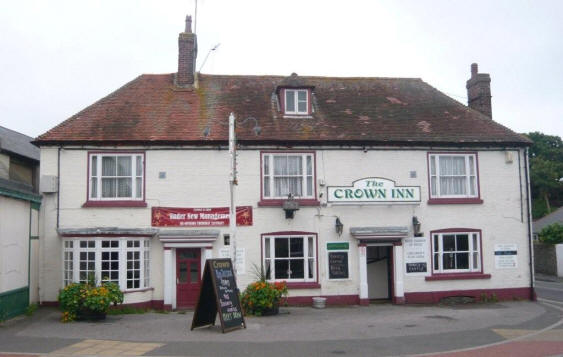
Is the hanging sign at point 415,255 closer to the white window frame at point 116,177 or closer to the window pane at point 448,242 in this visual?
the window pane at point 448,242

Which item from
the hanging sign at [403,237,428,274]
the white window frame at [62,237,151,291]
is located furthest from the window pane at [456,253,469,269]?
the white window frame at [62,237,151,291]

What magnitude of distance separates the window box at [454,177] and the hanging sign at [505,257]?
191cm

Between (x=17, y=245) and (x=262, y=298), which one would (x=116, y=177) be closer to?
(x=17, y=245)

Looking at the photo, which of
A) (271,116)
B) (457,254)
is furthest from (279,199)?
(457,254)

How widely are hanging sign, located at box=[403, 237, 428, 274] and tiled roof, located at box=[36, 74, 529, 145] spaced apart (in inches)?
142

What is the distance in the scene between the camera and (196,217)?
61.2 feet

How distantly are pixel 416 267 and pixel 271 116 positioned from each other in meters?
7.63

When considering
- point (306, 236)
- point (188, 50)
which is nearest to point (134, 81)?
point (188, 50)

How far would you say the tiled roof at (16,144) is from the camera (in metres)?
20.5

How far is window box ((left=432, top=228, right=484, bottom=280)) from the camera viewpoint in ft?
64.8

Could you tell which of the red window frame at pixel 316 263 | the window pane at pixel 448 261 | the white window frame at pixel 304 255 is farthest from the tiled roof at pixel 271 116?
the window pane at pixel 448 261

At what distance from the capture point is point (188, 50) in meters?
21.8

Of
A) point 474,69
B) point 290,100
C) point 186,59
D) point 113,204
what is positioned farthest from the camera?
point 474,69

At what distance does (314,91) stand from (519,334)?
12.3 m
